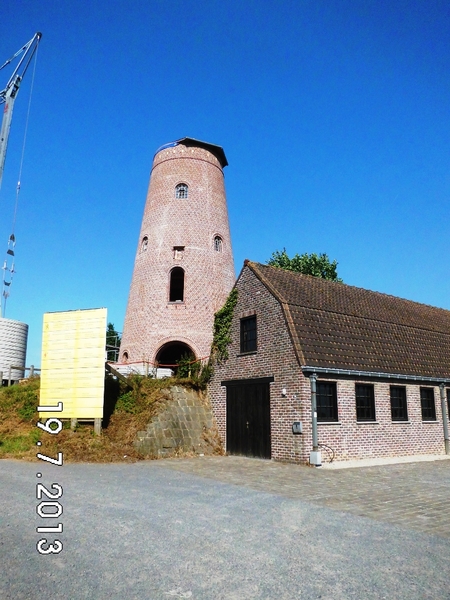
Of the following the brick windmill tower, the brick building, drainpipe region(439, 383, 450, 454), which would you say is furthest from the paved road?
the brick windmill tower

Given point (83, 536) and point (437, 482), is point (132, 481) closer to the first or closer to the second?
point (83, 536)

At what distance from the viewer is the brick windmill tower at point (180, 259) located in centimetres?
2295

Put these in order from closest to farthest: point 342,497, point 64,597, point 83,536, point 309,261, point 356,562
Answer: point 64,597 → point 356,562 → point 83,536 → point 342,497 → point 309,261

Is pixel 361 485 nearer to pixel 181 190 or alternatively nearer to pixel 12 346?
pixel 12 346

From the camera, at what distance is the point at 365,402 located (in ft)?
53.0

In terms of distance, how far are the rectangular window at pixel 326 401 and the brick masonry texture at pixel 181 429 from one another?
4724mm

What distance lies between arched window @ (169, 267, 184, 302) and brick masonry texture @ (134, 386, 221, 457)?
7.88 metres

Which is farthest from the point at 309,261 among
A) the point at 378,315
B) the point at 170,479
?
the point at 170,479

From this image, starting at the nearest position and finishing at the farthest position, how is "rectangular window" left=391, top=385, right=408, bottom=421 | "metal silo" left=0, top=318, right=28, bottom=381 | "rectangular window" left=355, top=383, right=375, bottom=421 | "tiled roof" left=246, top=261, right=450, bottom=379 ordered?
"tiled roof" left=246, top=261, right=450, bottom=379
"rectangular window" left=355, top=383, right=375, bottom=421
"rectangular window" left=391, top=385, right=408, bottom=421
"metal silo" left=0, top=318, right=28, bottom=381

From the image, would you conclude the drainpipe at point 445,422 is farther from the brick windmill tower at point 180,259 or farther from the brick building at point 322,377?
the brick windmill tower at point 180,259

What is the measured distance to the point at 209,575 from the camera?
4520mm

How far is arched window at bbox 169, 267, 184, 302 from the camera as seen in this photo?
82.0 feet

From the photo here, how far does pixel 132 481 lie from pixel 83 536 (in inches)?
182

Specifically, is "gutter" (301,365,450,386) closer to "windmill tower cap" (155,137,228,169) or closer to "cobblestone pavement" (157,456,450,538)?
"cobblestone pavement" (157,456,450,538)
